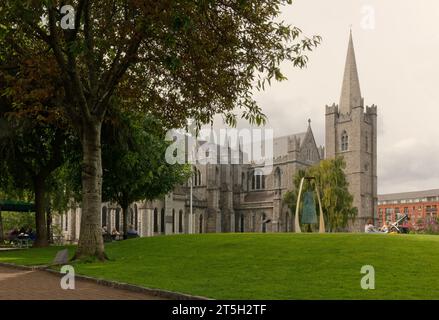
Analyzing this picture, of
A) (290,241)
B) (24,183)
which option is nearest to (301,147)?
(24,183)

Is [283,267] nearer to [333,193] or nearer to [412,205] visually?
[333,193]

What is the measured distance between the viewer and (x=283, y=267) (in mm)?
14883

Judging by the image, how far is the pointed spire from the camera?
9888 centimetres

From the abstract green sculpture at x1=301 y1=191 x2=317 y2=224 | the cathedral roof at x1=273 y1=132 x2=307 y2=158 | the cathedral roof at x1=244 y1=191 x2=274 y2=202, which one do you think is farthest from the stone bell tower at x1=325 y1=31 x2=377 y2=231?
the abstract green sculpture at x1=301 y1=191 x2=317 y2=224

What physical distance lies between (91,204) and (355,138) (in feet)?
268

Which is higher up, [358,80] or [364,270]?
[358,80]

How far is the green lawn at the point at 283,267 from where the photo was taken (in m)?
10.9

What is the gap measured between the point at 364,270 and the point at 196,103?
10.3 metres

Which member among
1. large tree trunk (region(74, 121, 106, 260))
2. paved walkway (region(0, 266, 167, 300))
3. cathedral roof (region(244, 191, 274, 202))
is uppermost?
large tree trunk (region(74, 121, 106, 260))

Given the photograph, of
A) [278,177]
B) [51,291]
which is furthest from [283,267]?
[278,177]

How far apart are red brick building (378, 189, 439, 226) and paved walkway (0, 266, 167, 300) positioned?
164m

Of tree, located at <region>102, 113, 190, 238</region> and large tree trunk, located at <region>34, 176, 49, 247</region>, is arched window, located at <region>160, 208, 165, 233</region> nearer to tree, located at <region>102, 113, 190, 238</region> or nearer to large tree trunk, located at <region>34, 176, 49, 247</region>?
tree, located at <region>102, 113, 190, 238</region>

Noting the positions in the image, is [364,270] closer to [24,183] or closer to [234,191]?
[24,183]

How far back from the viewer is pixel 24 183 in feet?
106
